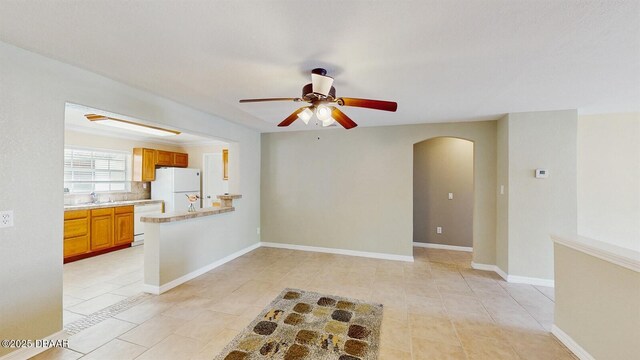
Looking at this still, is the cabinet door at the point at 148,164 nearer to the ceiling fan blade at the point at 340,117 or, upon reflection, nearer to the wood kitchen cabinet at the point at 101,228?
the wood kitchen cabinet at the point at 101,228

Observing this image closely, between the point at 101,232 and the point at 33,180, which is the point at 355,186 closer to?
the point at 33,180

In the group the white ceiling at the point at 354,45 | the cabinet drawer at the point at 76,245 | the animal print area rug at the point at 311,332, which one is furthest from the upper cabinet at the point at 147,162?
the animal print area rug at the point at 311,332

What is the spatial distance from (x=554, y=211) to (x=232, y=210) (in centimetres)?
480

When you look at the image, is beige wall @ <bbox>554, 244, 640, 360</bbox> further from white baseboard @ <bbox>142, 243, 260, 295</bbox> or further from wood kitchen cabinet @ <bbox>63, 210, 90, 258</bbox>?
wood kitchen cabinet @ <bbox>63, 210, 90, 258</bbox>

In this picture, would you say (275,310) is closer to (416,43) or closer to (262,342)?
(262,342)

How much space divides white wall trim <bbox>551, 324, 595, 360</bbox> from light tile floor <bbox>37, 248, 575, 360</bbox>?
54mm

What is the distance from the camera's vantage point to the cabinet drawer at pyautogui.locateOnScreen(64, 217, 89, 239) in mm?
3834

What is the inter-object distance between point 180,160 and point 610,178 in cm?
822

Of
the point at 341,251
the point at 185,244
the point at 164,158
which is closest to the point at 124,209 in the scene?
the point at 164,158

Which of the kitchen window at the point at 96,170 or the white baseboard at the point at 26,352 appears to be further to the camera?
the kitchen window at the point at 96,170

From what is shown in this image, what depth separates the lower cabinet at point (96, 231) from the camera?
389 cm

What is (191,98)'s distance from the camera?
114 inches

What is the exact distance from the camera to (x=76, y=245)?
3951 mm

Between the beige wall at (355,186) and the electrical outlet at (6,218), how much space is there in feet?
11.4
